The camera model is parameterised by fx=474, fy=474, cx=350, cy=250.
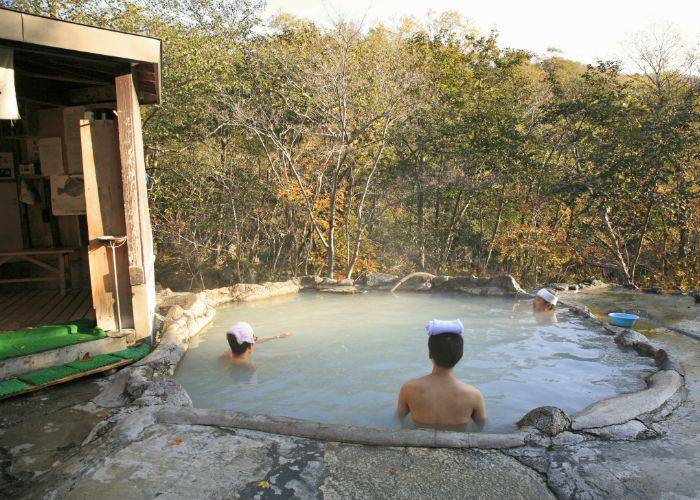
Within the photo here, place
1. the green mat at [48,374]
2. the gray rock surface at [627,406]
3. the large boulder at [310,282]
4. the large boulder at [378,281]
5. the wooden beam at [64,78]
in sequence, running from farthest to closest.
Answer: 1. the large boulder at [310,282]
2. the large boulder at [378,281]
3. the wooden beam at [64,78]
4. the green mat at [48,374]
5. the gray rock surface at [627,406]

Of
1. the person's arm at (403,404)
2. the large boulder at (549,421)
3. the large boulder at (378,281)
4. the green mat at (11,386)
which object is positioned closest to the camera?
the large boulder at (549,421)

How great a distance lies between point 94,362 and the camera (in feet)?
13.9

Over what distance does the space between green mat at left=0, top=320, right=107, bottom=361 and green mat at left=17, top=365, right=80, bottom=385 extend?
200 millimetres

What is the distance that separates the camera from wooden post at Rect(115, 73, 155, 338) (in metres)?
4.47

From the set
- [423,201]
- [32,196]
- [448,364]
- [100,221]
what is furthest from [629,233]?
[32,196]

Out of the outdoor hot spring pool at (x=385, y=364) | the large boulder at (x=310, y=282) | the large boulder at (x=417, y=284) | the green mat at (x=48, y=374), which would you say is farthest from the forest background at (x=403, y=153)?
the green mat at (x=48, y=374)

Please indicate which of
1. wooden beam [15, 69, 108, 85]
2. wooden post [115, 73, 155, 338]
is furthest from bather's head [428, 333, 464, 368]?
wooden beam [15, 69, 108, 85]

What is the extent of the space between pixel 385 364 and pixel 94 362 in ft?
9.44

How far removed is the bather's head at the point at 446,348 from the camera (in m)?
3.16

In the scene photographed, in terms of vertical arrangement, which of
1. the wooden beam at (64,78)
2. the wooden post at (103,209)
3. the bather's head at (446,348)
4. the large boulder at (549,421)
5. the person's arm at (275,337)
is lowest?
the person's arm at (275,337)

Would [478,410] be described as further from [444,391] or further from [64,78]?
[64,78]

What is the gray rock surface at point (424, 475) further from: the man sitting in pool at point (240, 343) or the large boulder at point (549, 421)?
the man sitting in pool at point (240, 343)

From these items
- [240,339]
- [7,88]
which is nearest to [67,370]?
[240,339]

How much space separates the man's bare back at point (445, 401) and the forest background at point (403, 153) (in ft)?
23.3
